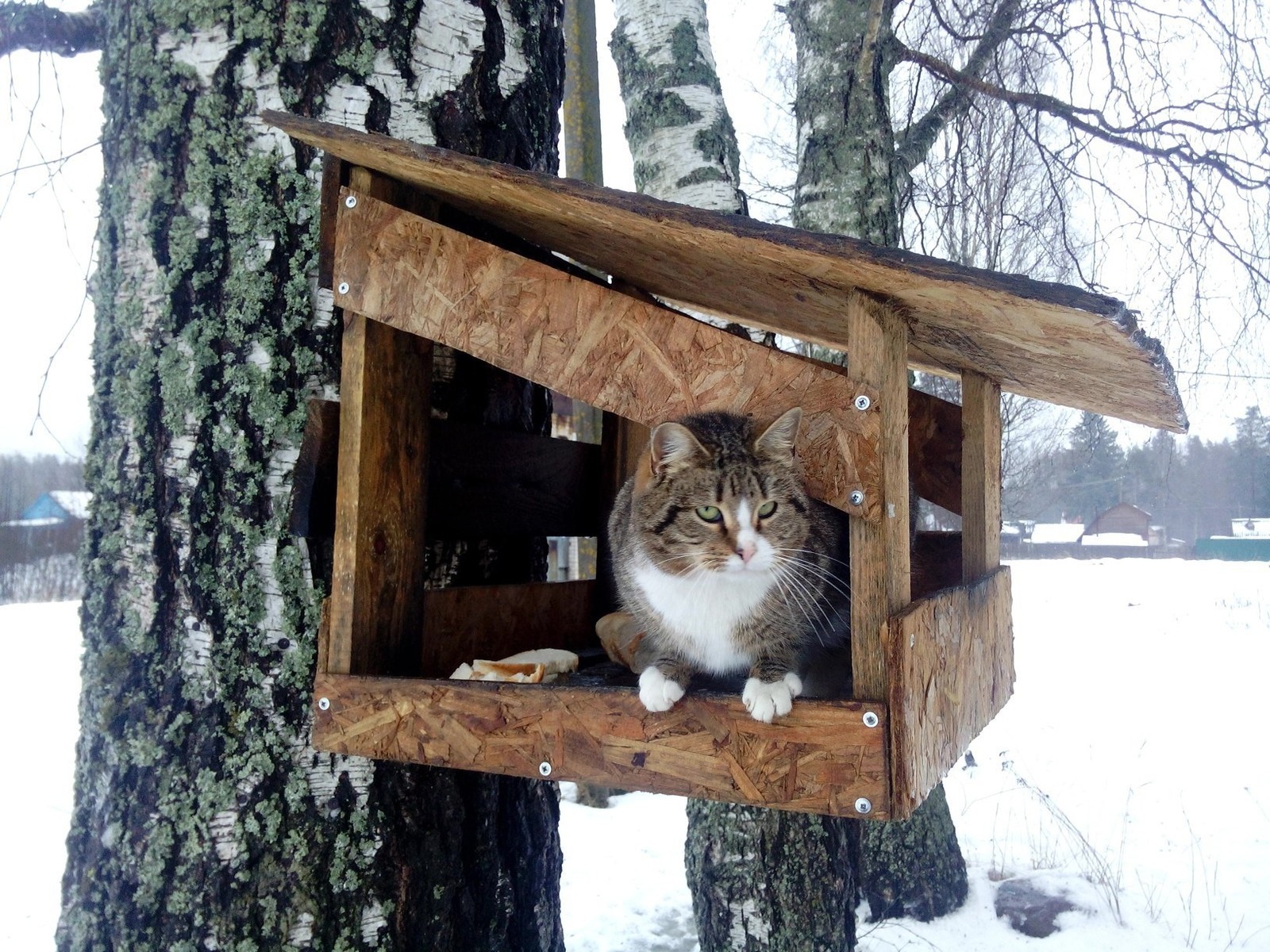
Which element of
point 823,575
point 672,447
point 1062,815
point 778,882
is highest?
point 672,447

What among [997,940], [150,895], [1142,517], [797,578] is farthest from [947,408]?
[1142,517]

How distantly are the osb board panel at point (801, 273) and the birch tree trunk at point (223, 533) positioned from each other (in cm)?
41

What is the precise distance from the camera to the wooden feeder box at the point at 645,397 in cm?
127

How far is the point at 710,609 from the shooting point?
1.64m

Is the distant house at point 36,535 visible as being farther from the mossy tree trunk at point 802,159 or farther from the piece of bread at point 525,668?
the piece of bread at point 525,668

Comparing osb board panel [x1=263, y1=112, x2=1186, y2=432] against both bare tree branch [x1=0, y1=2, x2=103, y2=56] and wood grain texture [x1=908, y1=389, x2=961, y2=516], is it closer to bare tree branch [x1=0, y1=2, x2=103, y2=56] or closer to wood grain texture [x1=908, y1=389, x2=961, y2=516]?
wood grain texture [x1=908, y1=389, x2=961, y2=516]

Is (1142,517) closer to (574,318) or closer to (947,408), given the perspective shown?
(947,408)

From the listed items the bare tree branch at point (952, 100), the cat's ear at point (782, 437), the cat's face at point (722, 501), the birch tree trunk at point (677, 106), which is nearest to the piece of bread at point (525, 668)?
the cat's face at point (722, 501)

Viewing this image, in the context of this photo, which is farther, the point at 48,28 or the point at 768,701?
the point at 48,28

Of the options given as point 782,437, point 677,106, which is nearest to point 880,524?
point 782,437

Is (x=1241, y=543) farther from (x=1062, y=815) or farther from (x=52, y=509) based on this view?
(x=52, y=509)

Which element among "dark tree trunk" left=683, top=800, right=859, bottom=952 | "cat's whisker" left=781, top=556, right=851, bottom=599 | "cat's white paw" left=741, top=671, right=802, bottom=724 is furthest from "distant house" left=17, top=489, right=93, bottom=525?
"cat's white paw" left=741, top=671, right=802, bottom=724

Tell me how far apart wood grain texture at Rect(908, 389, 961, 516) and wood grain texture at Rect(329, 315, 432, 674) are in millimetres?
1287

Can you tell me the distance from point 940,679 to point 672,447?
23.0 inches
